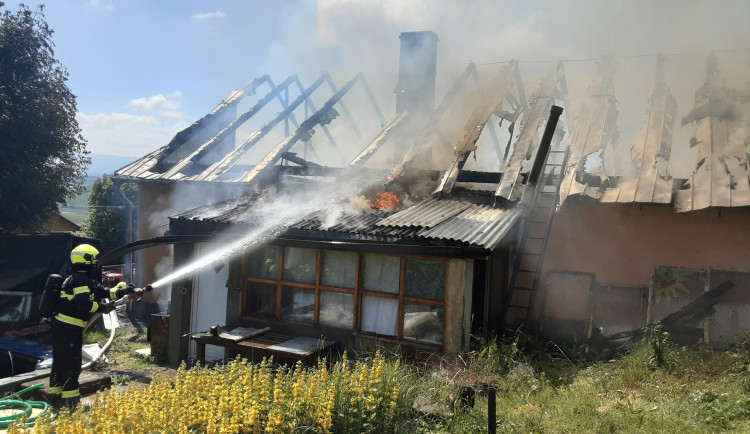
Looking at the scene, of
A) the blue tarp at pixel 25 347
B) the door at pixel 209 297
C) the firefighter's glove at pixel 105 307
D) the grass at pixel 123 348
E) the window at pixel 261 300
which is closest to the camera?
the firefighter's glove at pixel 105 307

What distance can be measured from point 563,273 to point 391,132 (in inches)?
238

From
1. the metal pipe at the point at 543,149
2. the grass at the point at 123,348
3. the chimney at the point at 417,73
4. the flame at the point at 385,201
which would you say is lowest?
the grass at the point at 123,348

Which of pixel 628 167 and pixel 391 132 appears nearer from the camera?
pixel 628 167

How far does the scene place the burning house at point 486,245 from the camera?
820 cm

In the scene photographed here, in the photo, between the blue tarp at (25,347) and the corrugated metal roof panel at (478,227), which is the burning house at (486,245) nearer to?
the corrugated metal roof panel at (478,227)

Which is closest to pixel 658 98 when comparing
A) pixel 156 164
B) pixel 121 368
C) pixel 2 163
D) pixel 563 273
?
pixel 563 273

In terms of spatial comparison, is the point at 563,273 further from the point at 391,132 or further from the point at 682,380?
the point at 391,132

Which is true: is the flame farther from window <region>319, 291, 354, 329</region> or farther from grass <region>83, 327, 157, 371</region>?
grass <region>83, 327, 157, 371</region>

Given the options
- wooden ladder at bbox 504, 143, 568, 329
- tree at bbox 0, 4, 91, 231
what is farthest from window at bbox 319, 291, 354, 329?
tree at bbox 0, 4, 91, 231

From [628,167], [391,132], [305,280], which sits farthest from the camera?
[391,132]

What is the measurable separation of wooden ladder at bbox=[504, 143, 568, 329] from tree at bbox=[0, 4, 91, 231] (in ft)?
48.7

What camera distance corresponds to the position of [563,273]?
935 cm

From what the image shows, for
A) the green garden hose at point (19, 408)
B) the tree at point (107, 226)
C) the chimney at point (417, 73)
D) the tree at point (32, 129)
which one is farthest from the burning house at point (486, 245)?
the tree at point (107, 226)

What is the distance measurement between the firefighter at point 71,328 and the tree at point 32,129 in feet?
34.3
